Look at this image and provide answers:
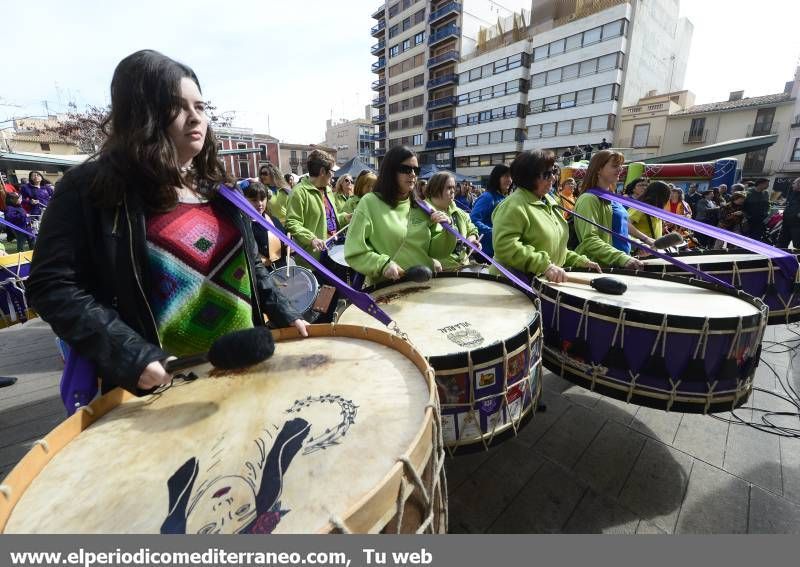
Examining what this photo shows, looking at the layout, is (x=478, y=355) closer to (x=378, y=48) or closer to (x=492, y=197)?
(x=492, y=197)

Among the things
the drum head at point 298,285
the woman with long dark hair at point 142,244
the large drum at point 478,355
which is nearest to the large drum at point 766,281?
the large drum at point 478,355

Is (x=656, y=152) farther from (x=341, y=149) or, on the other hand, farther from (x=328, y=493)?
(x=341, y=149)

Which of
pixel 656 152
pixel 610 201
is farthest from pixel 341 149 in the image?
pixel 610 201

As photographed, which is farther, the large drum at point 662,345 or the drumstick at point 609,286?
the drumstick at point 609,286

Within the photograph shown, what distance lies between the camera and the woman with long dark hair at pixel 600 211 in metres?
3.17

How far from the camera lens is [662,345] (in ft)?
5.95

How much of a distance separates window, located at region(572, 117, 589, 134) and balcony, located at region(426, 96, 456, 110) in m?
14.5

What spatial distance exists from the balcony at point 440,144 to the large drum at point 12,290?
41.4m

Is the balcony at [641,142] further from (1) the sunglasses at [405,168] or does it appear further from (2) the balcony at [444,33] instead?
(1) the sunglasses at [405,168]

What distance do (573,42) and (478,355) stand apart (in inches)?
1465

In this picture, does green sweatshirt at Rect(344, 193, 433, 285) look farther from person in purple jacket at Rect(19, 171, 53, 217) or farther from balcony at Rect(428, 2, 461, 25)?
Answer: balcony at Rect(428, 2, 461, 25)

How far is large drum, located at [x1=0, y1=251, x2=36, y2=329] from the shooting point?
3031 mm

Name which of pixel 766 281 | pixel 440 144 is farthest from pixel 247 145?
pixel 766 281
